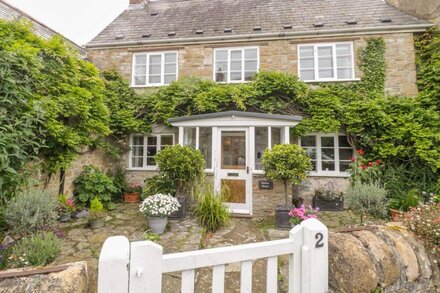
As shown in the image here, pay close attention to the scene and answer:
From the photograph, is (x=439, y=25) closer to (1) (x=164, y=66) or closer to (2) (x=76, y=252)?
(1) (x=164, y=66)

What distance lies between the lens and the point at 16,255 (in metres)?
3.26

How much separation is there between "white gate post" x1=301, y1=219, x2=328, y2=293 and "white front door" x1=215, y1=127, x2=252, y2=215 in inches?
199

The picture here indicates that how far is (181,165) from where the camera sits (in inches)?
260

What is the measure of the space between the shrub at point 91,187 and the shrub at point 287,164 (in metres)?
5.29

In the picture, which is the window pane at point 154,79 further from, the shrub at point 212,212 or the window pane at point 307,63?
the shrub at point 212,212

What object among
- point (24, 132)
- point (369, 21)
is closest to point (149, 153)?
point (24, 132)

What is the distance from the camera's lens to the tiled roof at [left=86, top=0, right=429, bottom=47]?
902 cm

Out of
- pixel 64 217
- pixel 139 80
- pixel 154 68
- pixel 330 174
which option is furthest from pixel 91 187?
pixel 330 174

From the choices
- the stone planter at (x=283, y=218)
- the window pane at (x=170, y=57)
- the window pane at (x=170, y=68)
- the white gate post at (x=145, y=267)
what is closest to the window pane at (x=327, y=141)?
the stone planter at (x=283, y=218)

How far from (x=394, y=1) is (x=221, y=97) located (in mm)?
8515

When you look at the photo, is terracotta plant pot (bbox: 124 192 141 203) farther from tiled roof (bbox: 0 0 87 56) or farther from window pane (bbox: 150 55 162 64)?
tiled roof (bbox: 0 0 87 56)

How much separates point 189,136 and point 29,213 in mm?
5042

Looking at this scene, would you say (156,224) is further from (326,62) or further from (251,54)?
(326,62)

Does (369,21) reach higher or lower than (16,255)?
higher
